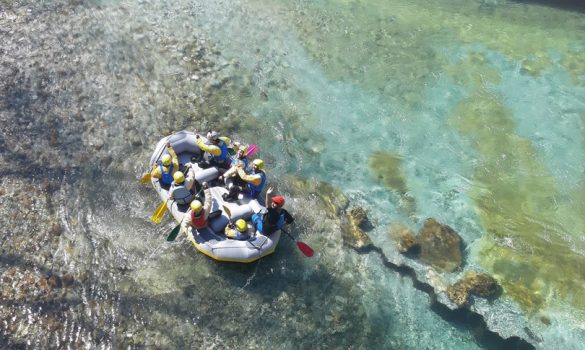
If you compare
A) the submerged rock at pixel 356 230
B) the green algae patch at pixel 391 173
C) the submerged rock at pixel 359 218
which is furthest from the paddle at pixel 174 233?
the green algae patch at pixel 391 173

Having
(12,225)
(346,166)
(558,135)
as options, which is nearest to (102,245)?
(12,225)

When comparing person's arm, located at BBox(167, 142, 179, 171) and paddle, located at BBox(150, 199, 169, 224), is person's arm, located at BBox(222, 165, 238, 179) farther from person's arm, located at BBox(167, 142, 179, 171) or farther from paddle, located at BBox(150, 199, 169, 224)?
paddle, located at BBox(150, 199, 169, 224)

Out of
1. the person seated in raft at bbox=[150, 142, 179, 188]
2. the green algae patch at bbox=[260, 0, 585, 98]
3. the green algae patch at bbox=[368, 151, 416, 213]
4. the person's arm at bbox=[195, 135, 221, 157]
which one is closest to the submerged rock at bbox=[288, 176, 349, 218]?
the green algae patch at bbox=[368, 151, 416, 213]

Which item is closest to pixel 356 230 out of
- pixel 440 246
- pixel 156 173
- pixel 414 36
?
pixel 440 246

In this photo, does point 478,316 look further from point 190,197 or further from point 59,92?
point 59,92

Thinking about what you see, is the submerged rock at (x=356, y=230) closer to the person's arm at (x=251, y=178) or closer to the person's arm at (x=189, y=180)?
the person's arm at (x=251, y=178)

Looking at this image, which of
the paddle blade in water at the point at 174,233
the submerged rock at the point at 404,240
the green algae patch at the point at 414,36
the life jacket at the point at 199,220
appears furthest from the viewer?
the green algae patch at the point at 414,36
